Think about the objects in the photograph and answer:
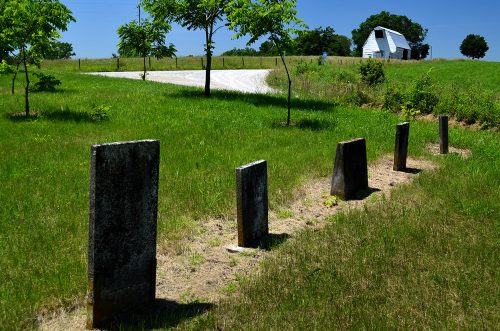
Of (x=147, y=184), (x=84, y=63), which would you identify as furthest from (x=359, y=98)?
(x=84, y=63)

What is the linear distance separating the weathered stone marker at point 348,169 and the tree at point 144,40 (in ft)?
77.0

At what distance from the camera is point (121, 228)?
13.7ft

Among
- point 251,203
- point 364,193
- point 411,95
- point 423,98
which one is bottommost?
point 364,193

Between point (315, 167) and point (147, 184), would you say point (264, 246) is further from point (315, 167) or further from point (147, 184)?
point (315, 167)

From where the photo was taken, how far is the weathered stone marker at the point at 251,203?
19.7 ft

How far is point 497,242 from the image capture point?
19.6 feet

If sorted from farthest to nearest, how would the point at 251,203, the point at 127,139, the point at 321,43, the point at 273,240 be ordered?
the point at 321,43
the point at 127,139
the point at 273,240
the point at 251,203

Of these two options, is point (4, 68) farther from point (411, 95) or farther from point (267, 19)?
point (411, 95)

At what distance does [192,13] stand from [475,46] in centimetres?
11859

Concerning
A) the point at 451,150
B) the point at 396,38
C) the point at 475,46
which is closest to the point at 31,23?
the point at 451,150

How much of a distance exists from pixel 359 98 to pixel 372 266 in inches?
819

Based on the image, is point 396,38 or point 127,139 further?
point 396,38

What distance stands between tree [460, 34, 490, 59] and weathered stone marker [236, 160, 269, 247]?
438 feet

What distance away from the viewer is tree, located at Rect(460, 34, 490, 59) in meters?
122
